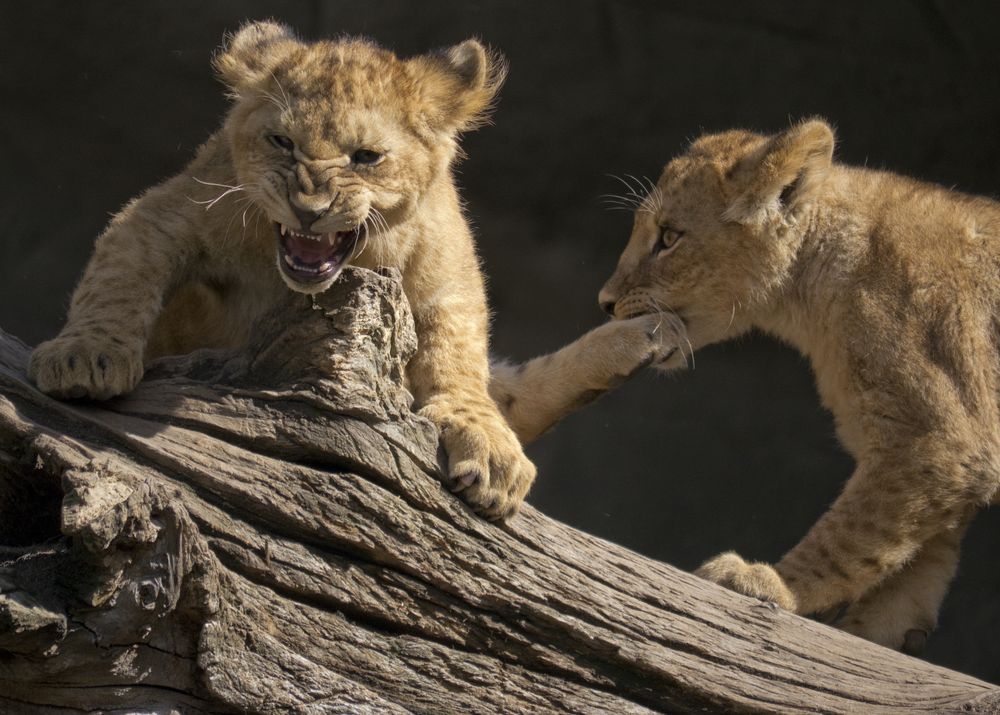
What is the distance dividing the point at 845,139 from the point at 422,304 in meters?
4.15

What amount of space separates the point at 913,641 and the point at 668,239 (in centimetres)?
198

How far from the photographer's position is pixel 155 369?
11.7 feet

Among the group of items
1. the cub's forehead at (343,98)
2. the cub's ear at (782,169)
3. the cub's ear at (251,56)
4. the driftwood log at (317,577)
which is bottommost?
the driftwood log at (317,577)

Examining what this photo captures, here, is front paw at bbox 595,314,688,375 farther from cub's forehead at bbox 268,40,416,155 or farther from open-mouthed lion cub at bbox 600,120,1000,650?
cub's forehead at bbox 268,40,416,155

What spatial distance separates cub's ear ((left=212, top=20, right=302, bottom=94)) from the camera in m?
3.96

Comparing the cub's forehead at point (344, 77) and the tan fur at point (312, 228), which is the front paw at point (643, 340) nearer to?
the tan fur at point (312, 228)

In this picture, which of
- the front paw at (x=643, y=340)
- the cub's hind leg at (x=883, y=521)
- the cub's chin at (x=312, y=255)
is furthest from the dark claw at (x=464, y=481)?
the front paw at (x=643, y=340)

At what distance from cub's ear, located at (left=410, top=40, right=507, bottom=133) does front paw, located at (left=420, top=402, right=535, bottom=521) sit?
101 cm

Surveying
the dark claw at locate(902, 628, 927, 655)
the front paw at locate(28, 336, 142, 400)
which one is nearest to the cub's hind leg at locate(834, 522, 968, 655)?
the dark claw at locate(902, 628, 927, 655)

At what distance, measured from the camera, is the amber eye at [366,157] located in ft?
11.9

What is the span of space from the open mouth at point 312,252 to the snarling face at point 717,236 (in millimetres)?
2110

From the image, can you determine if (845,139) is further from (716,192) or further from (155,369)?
(155,369)

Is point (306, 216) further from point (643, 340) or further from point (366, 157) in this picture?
point (643, 340)

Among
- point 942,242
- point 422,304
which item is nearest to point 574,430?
point 942,242
